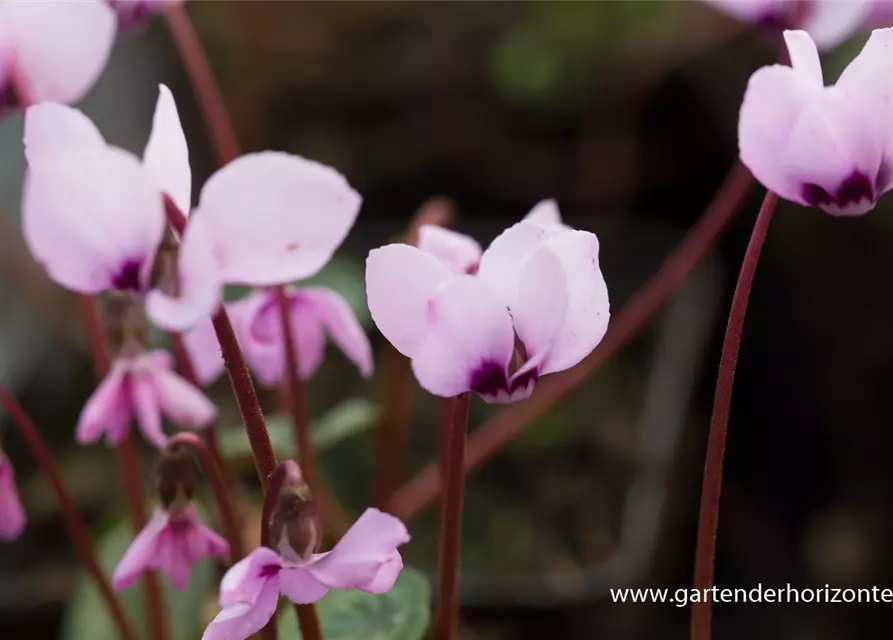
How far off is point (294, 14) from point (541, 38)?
0.40 m

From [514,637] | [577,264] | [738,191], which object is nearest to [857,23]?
[738,191]

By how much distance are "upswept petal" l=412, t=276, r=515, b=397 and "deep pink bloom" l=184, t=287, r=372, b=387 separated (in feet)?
0.62

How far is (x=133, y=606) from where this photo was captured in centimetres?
78

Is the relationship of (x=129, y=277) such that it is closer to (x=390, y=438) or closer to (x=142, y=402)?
(x=142, y=402)

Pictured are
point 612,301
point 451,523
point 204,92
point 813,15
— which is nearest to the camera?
point 451,523

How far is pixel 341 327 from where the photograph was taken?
0.55 metres

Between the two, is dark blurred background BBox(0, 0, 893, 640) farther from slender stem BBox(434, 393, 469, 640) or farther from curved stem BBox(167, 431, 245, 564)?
slender stem BBox(434, 393, 469, 640)

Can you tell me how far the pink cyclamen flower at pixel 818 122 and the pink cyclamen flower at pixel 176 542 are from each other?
29 centimetres

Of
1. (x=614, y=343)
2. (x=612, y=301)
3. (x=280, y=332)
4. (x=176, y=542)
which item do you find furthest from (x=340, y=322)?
(x=612, y=301)

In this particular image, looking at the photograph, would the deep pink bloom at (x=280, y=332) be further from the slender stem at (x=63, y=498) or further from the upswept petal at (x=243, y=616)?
the upswept petal at (x=243, y=616)

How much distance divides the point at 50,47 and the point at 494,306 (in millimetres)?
225

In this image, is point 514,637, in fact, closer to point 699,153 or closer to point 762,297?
point 762,297

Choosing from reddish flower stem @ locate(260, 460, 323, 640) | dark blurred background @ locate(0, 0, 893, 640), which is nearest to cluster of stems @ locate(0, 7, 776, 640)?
reddish flower stem @ locate(260, 460, 323, 640)

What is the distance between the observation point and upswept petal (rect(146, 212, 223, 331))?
292 millimetres
